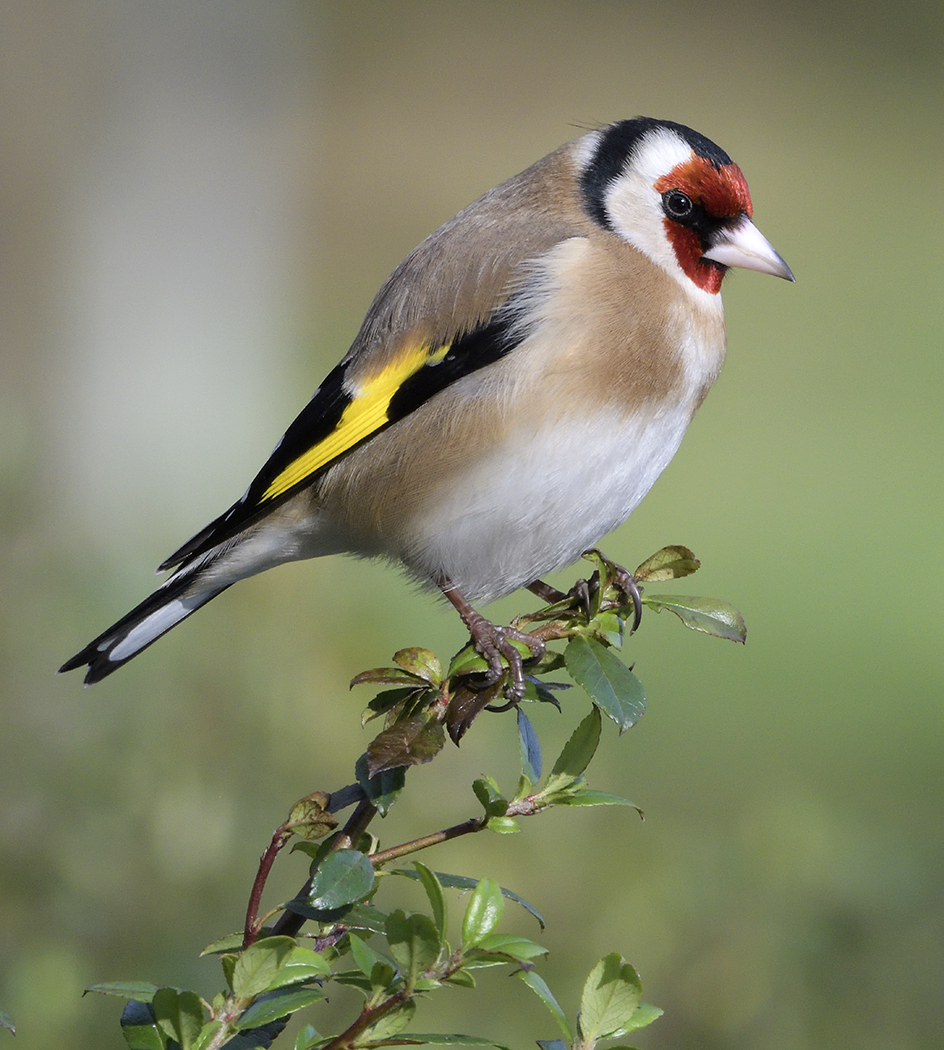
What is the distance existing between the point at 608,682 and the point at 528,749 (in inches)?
4.3

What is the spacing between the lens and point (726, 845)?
7.95 ft

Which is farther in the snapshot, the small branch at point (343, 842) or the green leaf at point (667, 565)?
the green leaf at point (667, 565)

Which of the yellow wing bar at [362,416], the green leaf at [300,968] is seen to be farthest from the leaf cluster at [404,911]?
the yellow wing bar at [362,416]

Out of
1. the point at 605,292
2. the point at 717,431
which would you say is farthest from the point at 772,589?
the point at 605,292

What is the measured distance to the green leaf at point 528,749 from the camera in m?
0.85

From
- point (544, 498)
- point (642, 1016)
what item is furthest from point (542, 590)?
point (642, 1016)

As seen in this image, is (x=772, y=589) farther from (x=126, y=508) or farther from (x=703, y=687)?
(x=126, y=508)

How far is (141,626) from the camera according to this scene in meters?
1.46

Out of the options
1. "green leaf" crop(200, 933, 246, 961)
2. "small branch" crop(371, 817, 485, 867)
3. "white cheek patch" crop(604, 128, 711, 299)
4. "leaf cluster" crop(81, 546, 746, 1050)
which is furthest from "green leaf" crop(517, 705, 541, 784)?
"white cheek patch" crop(604, 128, 711, 299)

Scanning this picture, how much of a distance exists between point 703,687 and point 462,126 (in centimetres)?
543

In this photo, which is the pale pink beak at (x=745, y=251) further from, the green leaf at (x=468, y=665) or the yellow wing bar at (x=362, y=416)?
the green leaf at (x=468, y=665)

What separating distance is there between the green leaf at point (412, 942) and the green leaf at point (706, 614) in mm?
329

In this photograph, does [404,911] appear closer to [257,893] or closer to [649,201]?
[257,893]

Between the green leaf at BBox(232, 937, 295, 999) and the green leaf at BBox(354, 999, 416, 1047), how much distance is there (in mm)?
55
